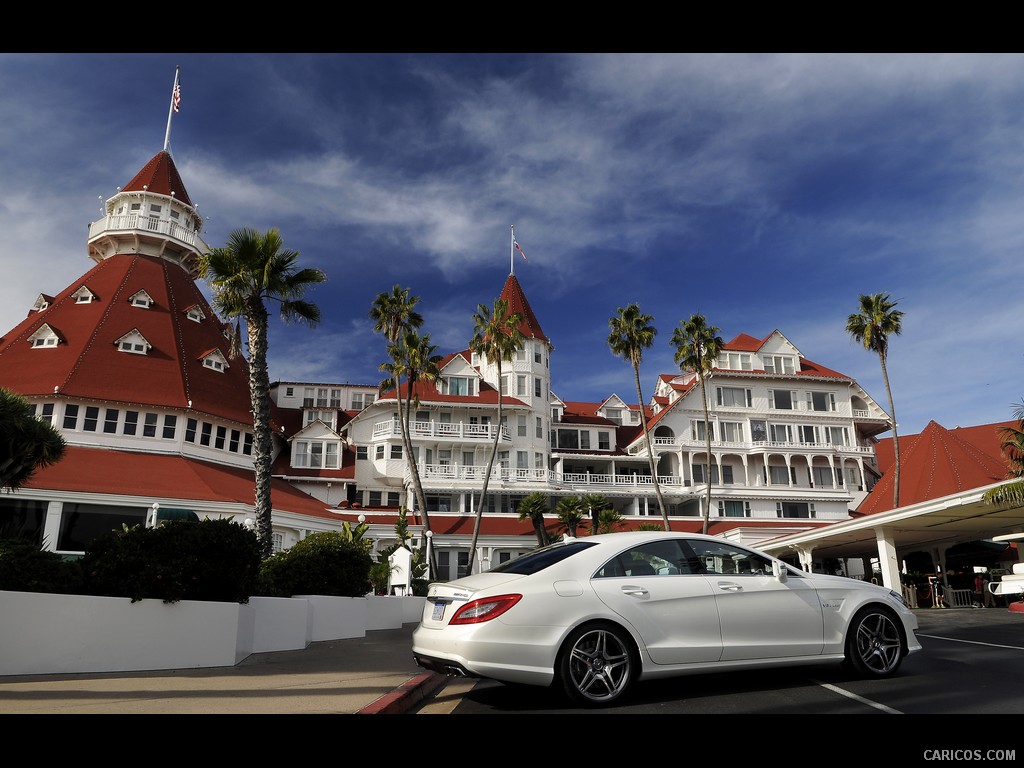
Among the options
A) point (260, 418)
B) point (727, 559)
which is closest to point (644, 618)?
point (727, 559)

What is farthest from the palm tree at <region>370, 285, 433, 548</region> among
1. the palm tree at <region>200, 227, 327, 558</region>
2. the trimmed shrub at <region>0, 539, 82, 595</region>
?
the trimmed shrub at <region>0, 539, 82, 595</region>

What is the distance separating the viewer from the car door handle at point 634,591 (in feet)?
22.0

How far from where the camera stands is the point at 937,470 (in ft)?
140

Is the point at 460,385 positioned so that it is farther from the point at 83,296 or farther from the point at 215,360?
the point at 83,296

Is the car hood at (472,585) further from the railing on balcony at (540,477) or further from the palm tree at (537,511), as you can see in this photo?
the railing on balcony at (540,477)

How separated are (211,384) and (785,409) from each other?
42608mm

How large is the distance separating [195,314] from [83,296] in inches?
253

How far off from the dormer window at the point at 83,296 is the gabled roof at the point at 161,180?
9403 millimetres

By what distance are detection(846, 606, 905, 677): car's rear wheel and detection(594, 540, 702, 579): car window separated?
76.6 inches

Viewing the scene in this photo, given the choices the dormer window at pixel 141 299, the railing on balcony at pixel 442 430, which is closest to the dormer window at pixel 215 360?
the dormer window at pixel 141 299

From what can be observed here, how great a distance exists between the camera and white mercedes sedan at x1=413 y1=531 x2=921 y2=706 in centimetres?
635

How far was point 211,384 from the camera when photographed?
4319 cm

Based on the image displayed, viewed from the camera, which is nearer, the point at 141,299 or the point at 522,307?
the point at 141,299
